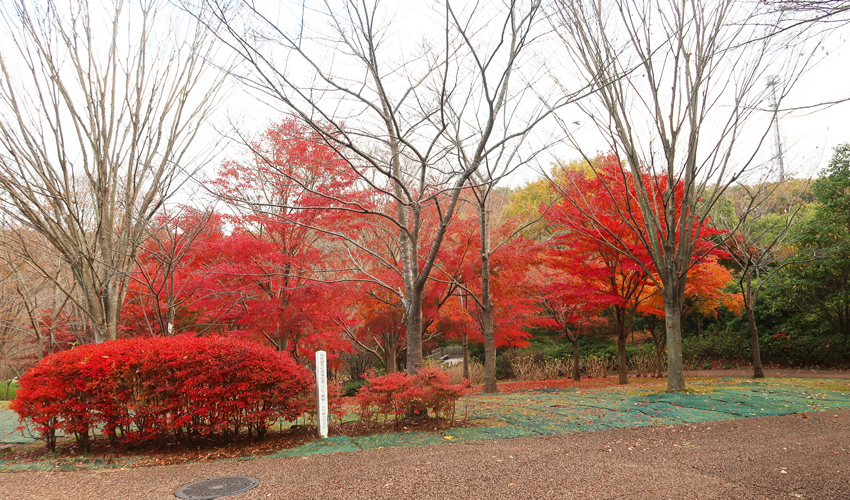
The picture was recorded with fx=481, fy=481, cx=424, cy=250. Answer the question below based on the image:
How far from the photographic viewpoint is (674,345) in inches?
351

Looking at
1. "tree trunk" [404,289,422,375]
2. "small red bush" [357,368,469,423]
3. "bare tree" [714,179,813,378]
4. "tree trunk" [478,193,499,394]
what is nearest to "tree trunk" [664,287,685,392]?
"tree trunk" [478,193,499,394]

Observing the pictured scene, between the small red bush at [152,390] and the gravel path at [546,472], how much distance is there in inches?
28.5

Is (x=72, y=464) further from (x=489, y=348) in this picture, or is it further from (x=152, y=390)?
(x=489, y=348)

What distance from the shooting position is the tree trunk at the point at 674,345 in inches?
348

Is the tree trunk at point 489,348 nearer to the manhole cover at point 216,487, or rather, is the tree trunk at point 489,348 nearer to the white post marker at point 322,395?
the white post marker at point 322,395

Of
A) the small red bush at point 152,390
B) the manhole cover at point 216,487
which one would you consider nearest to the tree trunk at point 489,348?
the small red bush at point 152,390

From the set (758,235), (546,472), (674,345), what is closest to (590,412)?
(674,345)

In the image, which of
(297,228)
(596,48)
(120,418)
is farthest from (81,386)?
(596,48)

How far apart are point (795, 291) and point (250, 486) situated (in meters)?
16.7

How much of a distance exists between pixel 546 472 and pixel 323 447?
2.53 metres

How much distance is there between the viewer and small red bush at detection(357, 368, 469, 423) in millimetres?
5977

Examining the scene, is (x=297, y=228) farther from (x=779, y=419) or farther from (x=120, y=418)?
(x=779, y=419)

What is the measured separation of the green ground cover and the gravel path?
0.37 meters

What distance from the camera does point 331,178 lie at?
32.7 ft
